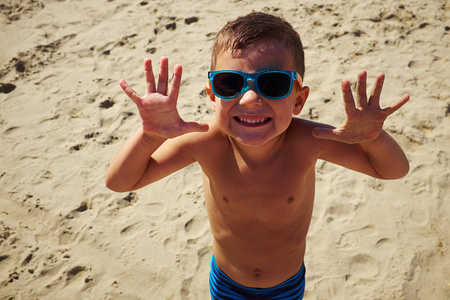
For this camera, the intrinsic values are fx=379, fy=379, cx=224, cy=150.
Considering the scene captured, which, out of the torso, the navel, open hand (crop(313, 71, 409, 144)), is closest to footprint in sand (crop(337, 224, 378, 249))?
the torso

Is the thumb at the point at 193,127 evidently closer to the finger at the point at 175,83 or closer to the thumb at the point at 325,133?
the finger at the point at 175,83

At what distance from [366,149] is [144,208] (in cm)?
226

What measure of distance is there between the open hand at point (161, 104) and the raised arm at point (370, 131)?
1.81 ft

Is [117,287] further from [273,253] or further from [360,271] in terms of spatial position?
[360,271]

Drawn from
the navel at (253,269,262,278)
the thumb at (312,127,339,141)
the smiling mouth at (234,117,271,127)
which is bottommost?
the navel at (253,269,262,278)

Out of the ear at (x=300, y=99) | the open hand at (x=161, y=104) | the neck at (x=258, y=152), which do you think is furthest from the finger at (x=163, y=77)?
the ear at (x=300, y=99)

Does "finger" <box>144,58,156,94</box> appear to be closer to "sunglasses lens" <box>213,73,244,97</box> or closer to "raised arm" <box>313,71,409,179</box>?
"sunglasses lens" <box>213,73,244,97</box>

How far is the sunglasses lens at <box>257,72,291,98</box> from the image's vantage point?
145 centimetres

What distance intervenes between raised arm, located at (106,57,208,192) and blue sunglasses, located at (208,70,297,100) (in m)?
0.16

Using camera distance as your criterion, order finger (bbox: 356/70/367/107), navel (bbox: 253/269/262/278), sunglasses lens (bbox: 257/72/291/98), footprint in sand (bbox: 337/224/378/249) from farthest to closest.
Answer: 1. footprint in sand (bbox: 337/224/378/249)
2. navel (bbox: 253/269/262/278)
3. sunglasses lens (bbox: 257/72/291/98)
4. finger (bbox: 356/70/367/107)

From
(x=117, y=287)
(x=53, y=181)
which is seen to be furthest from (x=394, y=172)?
(x=53, y=181)

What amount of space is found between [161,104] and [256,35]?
1.53ft

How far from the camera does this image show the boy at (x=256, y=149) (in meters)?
1.47

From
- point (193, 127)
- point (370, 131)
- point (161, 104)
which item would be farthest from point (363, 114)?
point (161, 104)
